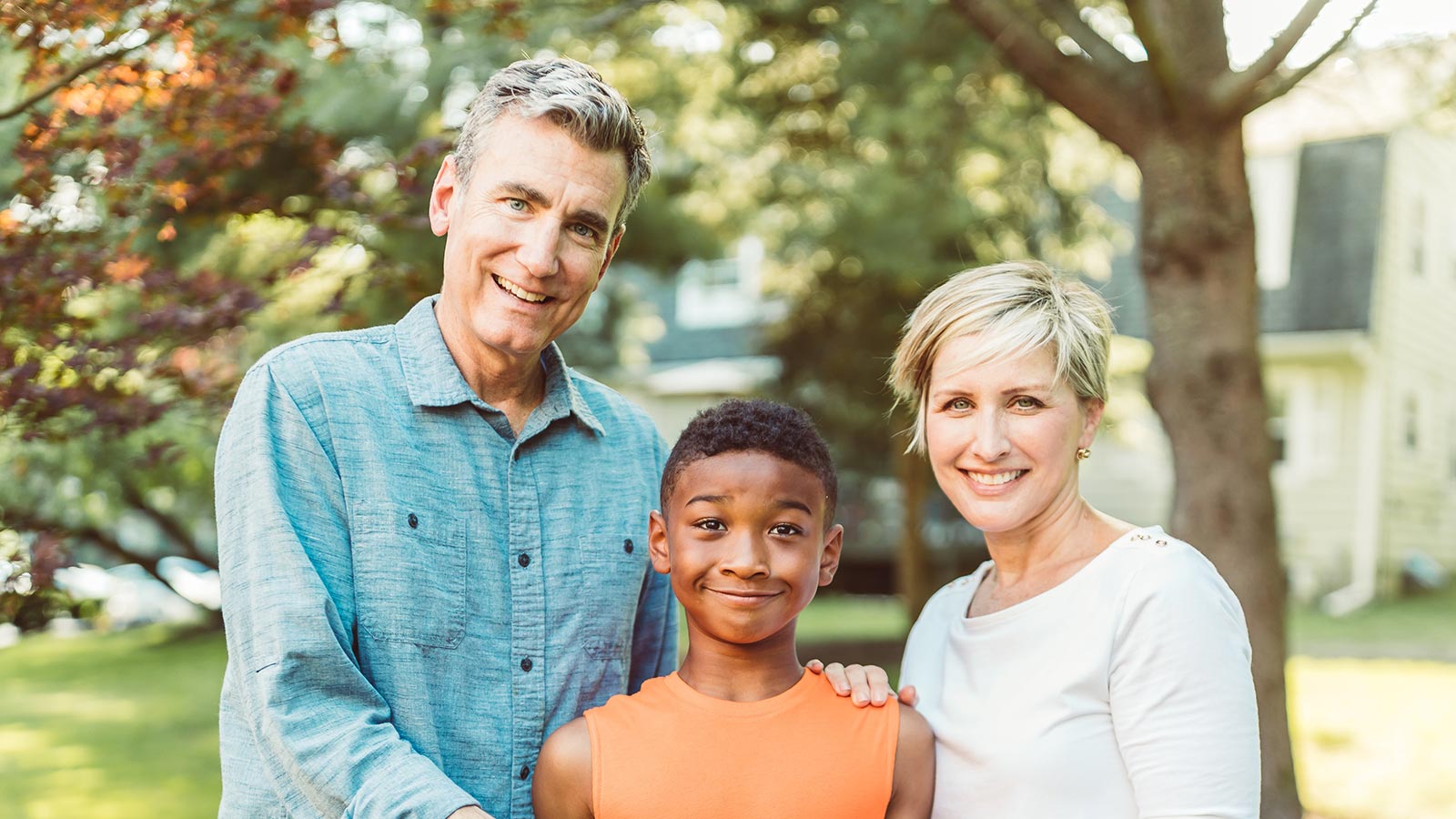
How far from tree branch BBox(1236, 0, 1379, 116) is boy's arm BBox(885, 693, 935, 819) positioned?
304cm

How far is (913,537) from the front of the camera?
12078mm

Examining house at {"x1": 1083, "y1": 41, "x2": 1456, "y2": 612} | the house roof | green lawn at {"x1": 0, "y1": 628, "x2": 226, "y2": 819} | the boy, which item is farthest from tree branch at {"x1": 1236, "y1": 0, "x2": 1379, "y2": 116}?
the house roof

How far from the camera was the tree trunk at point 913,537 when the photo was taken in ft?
39.0

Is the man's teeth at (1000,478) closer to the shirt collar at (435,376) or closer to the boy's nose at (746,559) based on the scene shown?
the boy's nose at (746,559)

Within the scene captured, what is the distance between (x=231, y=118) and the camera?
4285mm

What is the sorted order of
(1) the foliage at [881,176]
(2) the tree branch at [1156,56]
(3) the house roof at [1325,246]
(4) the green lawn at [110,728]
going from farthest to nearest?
(3) the house roof at [1325,246] < (1) the foliage at [881,176] < (4) the green lawn at [110,728] < (2) the tree branch at [1156,56]

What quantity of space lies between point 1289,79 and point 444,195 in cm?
349

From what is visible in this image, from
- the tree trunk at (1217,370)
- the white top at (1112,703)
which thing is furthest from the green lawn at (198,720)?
the white top at (1112,703)

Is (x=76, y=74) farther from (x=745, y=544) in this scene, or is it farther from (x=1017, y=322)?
(x=1017, y=322)

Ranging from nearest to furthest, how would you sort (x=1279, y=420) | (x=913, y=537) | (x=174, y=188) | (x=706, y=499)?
(x=706, y=499)
(x=174, y=188)
(x=913, y=537)
(x=1279, y=420)

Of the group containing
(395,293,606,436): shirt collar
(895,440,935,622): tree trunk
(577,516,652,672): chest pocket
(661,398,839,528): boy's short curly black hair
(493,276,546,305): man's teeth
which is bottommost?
(895,440,935,622): tree trunk

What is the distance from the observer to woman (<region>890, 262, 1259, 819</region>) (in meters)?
2.35

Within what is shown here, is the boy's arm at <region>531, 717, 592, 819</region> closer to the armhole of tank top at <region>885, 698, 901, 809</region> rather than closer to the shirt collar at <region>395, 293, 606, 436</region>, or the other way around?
the armhole of tank top at <region>885, 698, 901, 809</region>

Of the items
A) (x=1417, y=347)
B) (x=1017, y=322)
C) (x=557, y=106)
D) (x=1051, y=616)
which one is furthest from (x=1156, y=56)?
(x=1417, y=347)
